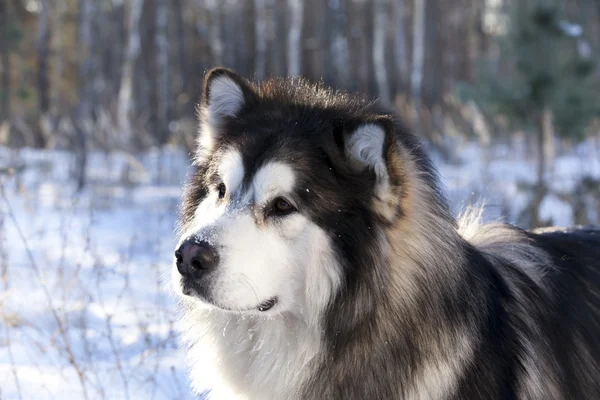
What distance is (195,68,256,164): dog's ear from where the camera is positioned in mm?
3217

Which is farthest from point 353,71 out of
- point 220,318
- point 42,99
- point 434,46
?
point 220,318

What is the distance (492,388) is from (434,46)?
103ft

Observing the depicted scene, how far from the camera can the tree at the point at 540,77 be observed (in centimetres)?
1017

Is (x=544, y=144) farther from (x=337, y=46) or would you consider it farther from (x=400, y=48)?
(x=337, y=46)

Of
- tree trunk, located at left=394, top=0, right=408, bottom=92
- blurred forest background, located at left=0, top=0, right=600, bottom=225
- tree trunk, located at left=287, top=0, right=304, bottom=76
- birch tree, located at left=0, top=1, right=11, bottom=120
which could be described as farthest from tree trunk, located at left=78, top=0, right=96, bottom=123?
tree trunk, located at left=394, top=0, right=408, bottom=92

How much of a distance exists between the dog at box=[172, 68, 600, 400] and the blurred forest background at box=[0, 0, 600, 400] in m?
1.21

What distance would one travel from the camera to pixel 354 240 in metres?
2.76

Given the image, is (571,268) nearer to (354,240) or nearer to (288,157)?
(354,240)

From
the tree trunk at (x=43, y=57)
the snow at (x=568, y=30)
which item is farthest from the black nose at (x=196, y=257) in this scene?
the tree trunk at (x=43, y=57)

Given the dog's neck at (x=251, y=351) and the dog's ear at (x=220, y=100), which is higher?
the dog's ear at (x=220, y=100)

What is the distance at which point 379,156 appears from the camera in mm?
2713

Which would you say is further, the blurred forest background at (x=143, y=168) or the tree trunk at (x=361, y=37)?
the tree trunk at (x=361, y=37)

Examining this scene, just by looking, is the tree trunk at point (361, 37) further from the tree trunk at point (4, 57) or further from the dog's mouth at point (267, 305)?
the dog's mouth at point (267, 305)

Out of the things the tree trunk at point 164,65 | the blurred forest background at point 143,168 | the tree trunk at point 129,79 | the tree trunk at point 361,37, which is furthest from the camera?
the tree trunk at point 361,37
